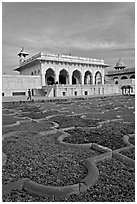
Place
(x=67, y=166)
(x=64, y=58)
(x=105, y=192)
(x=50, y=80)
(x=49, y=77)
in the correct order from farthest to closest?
1. (x=50, y=80)
2. (x=49, y=77)
3. (x=64, y=58)
4. (x=67, y=166)
5. (x=105, y=192)

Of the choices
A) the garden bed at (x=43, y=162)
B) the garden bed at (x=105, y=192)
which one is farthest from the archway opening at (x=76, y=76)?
the garden bed at (x=105, y=192)

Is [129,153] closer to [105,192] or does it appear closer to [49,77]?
[105,192]

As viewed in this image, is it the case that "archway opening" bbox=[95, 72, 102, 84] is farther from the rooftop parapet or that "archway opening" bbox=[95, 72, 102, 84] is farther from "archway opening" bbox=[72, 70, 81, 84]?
"archway opening" bbox=[72, 70, 81, 84]

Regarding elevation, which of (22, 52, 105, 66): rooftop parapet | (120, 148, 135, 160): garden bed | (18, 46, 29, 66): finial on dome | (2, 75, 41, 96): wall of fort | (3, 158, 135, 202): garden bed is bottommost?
(3, 158, 135, 202): garden bed

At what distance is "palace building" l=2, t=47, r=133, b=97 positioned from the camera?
84.5 ft

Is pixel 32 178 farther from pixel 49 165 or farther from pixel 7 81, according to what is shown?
pixel 7 81

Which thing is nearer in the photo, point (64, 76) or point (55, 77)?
point (55, 77)

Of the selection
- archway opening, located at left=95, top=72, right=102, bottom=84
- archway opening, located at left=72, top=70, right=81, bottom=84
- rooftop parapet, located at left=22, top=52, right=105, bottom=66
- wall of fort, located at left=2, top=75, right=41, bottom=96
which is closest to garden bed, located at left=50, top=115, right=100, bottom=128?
wall of fort, located at left=2, top=75, right=41, bottom=96

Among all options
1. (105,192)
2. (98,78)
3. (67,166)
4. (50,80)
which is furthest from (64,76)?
(105,192)

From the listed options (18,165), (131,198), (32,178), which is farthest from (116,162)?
(18,165)

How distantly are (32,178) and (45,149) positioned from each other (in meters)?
0.99

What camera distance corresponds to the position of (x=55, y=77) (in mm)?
30328

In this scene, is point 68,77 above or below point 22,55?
below

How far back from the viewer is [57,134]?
164 inches
